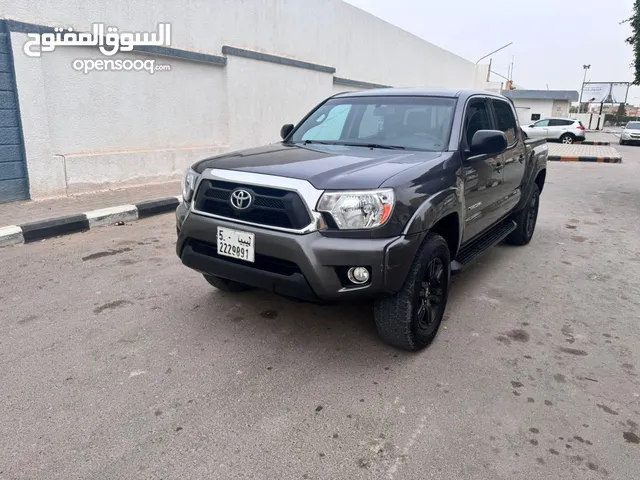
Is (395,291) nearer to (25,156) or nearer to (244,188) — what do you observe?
(244,188)

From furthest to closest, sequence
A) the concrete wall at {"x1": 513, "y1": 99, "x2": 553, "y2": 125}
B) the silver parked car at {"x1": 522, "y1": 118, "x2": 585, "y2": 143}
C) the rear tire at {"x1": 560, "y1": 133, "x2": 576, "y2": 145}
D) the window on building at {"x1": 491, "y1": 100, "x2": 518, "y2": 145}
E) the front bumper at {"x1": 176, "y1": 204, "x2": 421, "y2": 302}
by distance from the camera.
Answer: the concrete wall at {"x1": 513, "y1": 99, "x2": 553, "y2": 125} < the rear tire at {"x1": 560, "y1": 133, "x2": 576, "y2": 145} < the silver parked car at {"x1": 522, "y1": 118, "x2": 585, "y2": 143} < the window on building at {"x1": 491, "y1": 100, "x2": 518, "y2": 145} < the front bumper at {"x1": 176, "y1": 204, "x2": 421, "y2": 302}

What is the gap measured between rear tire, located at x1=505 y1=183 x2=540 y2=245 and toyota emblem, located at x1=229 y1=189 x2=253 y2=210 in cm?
382

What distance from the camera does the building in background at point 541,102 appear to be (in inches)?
1577

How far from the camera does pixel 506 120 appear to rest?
4.94m

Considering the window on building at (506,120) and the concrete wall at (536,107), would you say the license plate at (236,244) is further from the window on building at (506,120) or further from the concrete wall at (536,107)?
the concrete wall at (536,107)

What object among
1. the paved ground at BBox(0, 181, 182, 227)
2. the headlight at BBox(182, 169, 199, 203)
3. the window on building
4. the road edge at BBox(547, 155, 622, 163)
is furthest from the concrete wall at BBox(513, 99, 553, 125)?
the headlight at BBox(182, 169, 199, 203)

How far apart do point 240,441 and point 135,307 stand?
186 centimetres

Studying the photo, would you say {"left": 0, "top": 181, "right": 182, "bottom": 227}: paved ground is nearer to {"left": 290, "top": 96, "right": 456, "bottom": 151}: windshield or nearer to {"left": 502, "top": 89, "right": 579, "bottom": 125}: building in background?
{"left": 290, "top": 96, "right": 456, "bottom": 151}: windshield

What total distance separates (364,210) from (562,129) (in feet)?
90.5

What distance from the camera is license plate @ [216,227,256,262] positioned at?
2.85m

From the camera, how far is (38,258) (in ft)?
16.1

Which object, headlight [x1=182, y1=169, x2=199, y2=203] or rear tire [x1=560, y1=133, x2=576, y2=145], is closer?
headlight [x1=182, y1=169, x2=199, y2=203]

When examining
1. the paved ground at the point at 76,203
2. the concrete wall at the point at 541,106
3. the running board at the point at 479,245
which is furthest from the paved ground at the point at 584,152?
the concrete wall at the point at 541,106

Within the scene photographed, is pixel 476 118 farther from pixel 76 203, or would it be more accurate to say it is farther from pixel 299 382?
pixel 76 203
